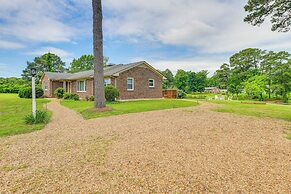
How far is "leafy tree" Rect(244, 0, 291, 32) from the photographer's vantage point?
26.6 feet

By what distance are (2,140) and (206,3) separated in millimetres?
14372

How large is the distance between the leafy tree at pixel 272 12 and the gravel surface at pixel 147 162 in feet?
20.1

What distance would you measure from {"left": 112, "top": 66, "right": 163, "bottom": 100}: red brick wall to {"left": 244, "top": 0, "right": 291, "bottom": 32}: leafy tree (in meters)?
12.7

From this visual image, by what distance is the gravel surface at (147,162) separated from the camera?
8.41 ft

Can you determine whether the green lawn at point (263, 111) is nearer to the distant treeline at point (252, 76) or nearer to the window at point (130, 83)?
the window at point (130, 83)

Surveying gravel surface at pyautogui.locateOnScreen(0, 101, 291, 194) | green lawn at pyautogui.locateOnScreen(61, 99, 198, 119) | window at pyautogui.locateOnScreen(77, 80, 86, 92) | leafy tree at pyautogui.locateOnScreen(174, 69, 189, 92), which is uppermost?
leafy tree at pyautogui.locateOnScreen(174, 69, 189, 92)

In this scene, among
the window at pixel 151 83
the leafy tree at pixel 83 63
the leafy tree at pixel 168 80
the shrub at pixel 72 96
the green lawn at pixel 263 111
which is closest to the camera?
the green lawn at pixel 263 111

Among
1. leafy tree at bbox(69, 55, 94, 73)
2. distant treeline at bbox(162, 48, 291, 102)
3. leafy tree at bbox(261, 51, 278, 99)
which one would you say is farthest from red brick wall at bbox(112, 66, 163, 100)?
leafy tree at bbox(69, 55, 94, 73)

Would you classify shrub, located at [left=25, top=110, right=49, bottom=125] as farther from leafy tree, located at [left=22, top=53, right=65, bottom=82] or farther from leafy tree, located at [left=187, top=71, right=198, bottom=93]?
leafy tree, located at [left=22, top=53, right=65, bottom=82]

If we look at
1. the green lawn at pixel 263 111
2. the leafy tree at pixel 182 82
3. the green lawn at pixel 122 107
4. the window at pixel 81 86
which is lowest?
the green lawn at pixel 263 111

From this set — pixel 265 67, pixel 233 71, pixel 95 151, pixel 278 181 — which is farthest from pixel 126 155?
pixel 233 71

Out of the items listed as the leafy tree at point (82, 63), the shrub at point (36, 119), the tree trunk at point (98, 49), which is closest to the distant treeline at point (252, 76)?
the tree trunk at point (98, 49)

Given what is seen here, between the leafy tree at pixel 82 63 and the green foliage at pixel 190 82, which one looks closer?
the green foliage at pixel 190 82

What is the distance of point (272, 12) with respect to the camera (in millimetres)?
8430
